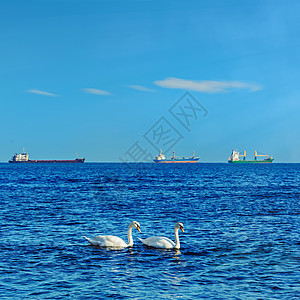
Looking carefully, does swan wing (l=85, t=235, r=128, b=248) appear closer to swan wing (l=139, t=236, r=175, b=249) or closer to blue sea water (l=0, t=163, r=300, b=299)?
blue sea water (l=0, t=163, r=300, b=299)

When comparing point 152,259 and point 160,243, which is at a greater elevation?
point 160,243

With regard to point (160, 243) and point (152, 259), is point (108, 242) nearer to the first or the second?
point (160, 243)

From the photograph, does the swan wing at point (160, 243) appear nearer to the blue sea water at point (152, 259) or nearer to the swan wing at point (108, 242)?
the blue sea water at point (152, 259)

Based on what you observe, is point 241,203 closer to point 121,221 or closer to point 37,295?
point 121,221

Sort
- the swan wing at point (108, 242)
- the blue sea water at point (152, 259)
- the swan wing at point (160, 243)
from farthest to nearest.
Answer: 1. the swan wing at point (108, 242)
2. the swan wing at point (160, 243)
3. the blue sea water at point (152, 259)

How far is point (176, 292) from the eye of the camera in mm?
10977

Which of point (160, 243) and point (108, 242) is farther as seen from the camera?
point (108, 242)

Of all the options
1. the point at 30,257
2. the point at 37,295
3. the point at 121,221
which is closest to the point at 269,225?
the point at 121,221

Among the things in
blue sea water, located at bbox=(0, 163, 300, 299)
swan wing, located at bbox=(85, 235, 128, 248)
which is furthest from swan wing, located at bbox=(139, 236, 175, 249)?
swan wing, located at bbox=(85, 235, 128, 248)

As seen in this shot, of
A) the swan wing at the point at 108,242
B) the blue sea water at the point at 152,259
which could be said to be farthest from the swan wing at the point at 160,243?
the swan wing at the point at 108,242

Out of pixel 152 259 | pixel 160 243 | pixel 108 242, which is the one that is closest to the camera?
pixel 152 259

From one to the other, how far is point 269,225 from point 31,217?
1418 centimetres

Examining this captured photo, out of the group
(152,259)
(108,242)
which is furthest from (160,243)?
(108,242)

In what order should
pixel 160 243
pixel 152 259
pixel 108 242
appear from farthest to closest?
1. pixel 108 242
2. pixel 160 243
3. pixel 152 259
